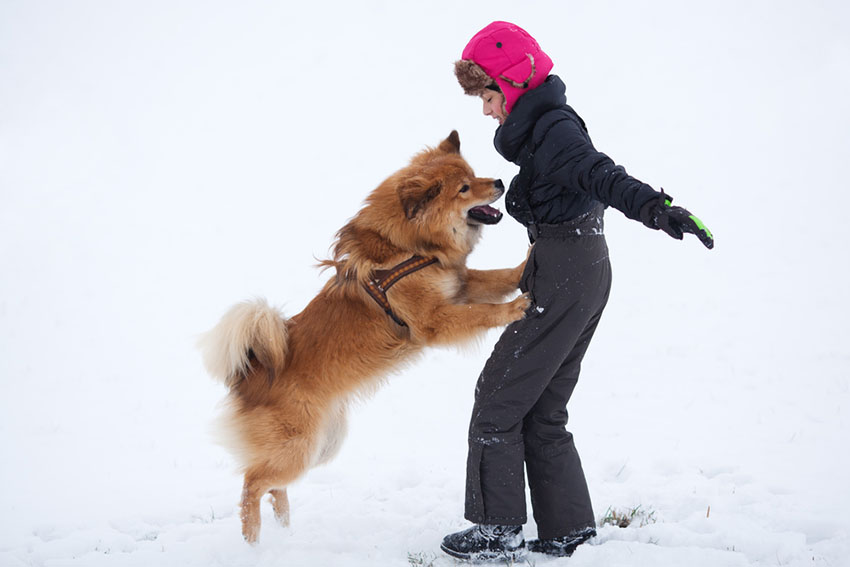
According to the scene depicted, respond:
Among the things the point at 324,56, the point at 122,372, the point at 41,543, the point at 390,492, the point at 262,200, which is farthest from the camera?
the point at 324,56

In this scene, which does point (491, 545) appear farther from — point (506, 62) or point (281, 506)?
point (506, 62)

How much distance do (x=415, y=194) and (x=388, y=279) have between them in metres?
0.45

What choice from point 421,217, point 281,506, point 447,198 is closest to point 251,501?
point 281,506

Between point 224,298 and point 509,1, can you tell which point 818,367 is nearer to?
point 224,298

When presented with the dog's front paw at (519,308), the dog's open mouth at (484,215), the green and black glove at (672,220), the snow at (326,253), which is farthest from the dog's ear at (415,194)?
the green and black glove at (672,220)

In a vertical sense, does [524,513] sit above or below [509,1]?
below

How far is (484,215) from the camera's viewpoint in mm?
3123

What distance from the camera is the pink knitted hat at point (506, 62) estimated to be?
94.8 inches

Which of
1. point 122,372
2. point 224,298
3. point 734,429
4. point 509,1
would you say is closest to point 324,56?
point 509,1

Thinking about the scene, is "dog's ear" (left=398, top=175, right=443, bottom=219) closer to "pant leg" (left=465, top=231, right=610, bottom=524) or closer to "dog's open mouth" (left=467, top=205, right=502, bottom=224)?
"dog's open mouth" (left=467, top=205, right=502, bottom=224)

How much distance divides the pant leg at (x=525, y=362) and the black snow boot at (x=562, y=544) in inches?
10.1

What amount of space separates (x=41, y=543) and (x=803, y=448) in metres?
4.90

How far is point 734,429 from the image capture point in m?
4.55

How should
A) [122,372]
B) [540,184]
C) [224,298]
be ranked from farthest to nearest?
[224,298] → [122,372] → [540,184]
